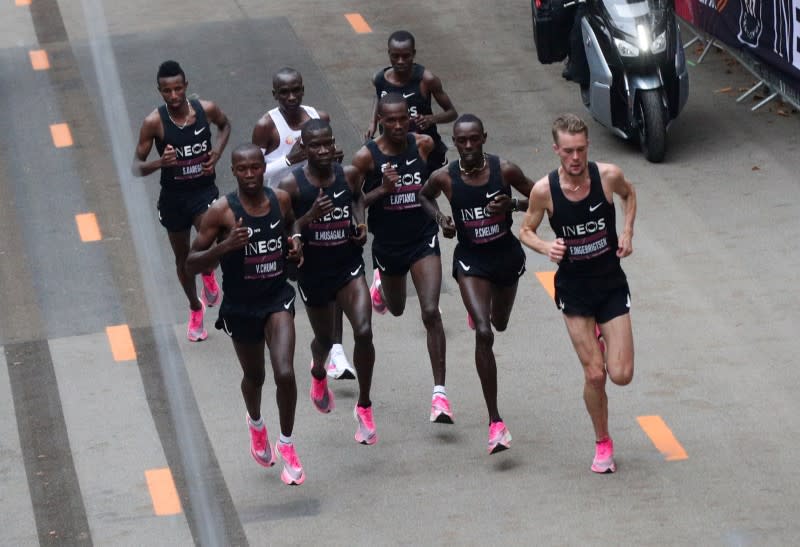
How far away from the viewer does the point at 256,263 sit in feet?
35.1

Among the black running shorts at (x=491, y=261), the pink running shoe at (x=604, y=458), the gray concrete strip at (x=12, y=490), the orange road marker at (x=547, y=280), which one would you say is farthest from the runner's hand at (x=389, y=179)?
the gray concrete strip at (x=12, y=490)

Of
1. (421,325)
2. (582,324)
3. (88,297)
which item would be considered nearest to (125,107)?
(88,297)

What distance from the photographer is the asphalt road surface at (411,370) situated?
420 inches

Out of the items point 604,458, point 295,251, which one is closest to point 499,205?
point 295,251

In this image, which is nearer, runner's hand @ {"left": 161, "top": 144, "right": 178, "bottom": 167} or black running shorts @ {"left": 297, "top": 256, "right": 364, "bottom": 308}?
black running shorts @ {"left": 297, "top": 256, "right": 364, "bottom": 308}

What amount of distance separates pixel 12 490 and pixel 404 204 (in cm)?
340

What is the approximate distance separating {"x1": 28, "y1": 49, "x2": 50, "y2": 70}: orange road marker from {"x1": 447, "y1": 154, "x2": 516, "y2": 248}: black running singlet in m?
10.5

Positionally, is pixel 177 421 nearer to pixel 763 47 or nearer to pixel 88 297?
pixel 88 297

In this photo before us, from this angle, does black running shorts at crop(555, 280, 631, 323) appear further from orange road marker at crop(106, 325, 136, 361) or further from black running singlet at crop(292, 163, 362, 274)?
orange road marker at crop(106, 325, 136, 361)

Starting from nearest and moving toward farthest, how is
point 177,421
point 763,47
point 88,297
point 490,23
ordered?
point 177,421 < point 88,297 < point 763,47 < point 490,23

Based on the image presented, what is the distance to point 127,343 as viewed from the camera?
1370 centimetres

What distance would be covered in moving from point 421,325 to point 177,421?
8.26ft

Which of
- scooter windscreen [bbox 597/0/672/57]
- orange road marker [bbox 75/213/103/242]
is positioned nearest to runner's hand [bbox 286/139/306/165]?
orange road marker [bbox 75/213/103/242]

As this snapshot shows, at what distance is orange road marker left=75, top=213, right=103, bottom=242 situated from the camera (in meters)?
15.8
